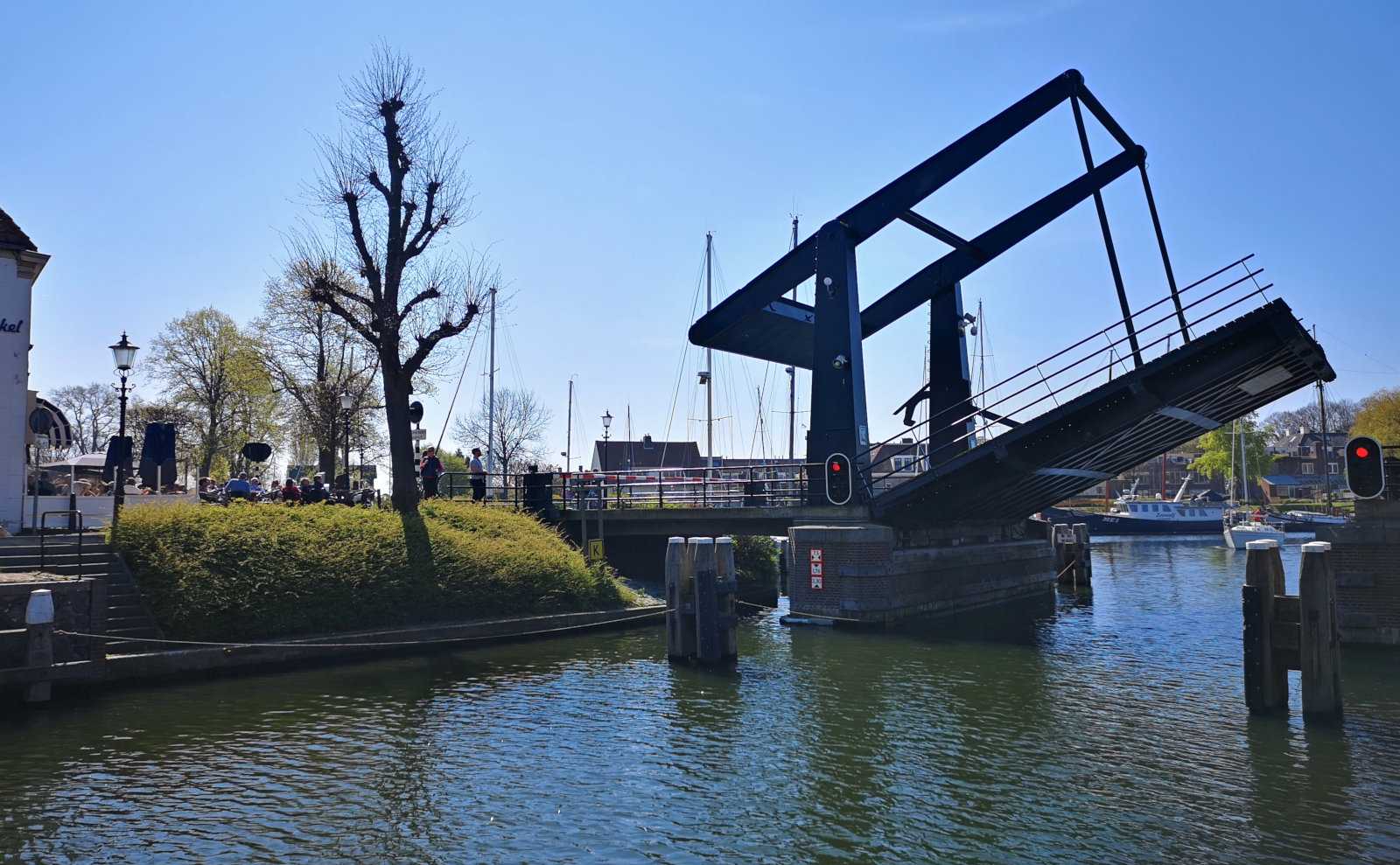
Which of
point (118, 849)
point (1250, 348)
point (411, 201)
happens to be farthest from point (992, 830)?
point (411, 201)

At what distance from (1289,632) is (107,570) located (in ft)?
55.8

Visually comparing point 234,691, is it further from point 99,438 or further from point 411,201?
point 99,438

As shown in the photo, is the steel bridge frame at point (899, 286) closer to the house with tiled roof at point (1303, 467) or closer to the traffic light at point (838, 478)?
the traffic light at point (838, 478)

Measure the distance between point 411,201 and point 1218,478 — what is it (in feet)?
374

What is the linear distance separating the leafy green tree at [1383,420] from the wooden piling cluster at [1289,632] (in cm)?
5335

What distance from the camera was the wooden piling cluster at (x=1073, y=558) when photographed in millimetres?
32281

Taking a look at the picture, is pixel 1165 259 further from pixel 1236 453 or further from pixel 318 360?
pixel 1236 453

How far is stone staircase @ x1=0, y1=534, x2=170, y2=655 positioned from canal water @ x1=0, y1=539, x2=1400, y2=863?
121cm

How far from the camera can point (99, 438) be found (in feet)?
240

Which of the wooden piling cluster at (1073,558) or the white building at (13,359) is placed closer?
the white building at (13,359)

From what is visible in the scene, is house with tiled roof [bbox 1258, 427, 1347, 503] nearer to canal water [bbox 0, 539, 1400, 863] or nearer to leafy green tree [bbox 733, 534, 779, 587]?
leafy green tree [bbox 733, 534, 779, 587]

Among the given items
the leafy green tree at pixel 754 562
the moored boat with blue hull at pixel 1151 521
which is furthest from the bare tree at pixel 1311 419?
the leafy green tree at pixel 754 562

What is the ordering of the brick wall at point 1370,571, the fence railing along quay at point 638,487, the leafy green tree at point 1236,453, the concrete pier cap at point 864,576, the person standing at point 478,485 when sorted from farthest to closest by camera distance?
the leafy green tree at point 1236,453 < the person standing at point 478,485 < the fence railing along quay at point 638,487 < the concrete pier cap at point 864,576 < the brick wall at point 1370,571

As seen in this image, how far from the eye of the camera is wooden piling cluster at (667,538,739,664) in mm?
16359
